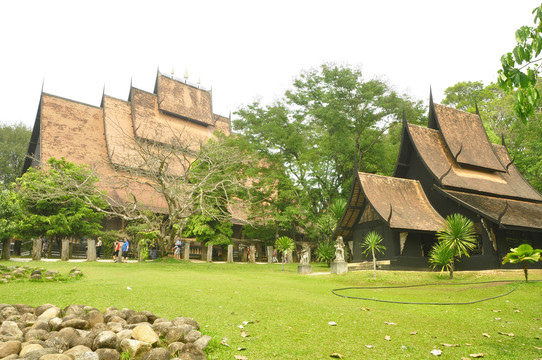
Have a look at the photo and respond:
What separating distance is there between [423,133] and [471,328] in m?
13.2

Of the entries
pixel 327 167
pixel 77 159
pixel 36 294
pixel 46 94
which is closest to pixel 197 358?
pixel 36 294

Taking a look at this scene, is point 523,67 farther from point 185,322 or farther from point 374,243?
point 374,243

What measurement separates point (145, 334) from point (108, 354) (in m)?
0.34

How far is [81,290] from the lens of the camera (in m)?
6.33

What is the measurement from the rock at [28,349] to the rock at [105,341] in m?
0.38

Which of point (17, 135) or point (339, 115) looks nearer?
point (339, 115)

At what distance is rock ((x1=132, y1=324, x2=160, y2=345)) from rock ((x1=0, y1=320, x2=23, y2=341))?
93 centimetres

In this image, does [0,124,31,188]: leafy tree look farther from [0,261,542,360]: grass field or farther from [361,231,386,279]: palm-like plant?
[0,261,542,360]: grass field

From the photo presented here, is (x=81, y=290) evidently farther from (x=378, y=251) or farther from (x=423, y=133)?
(x=423, y=133)

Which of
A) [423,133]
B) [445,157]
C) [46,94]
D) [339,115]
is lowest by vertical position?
[445,157]

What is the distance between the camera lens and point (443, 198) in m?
14.7

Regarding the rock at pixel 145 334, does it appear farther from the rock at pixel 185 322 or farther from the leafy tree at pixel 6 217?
the leafy tree at pixel 6 217

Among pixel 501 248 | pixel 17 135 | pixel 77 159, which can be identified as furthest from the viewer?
pixel 17 135

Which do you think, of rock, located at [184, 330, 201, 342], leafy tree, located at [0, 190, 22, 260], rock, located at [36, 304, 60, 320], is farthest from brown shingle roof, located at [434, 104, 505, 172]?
leafy tree, located at [0, 190, 22, 260]
